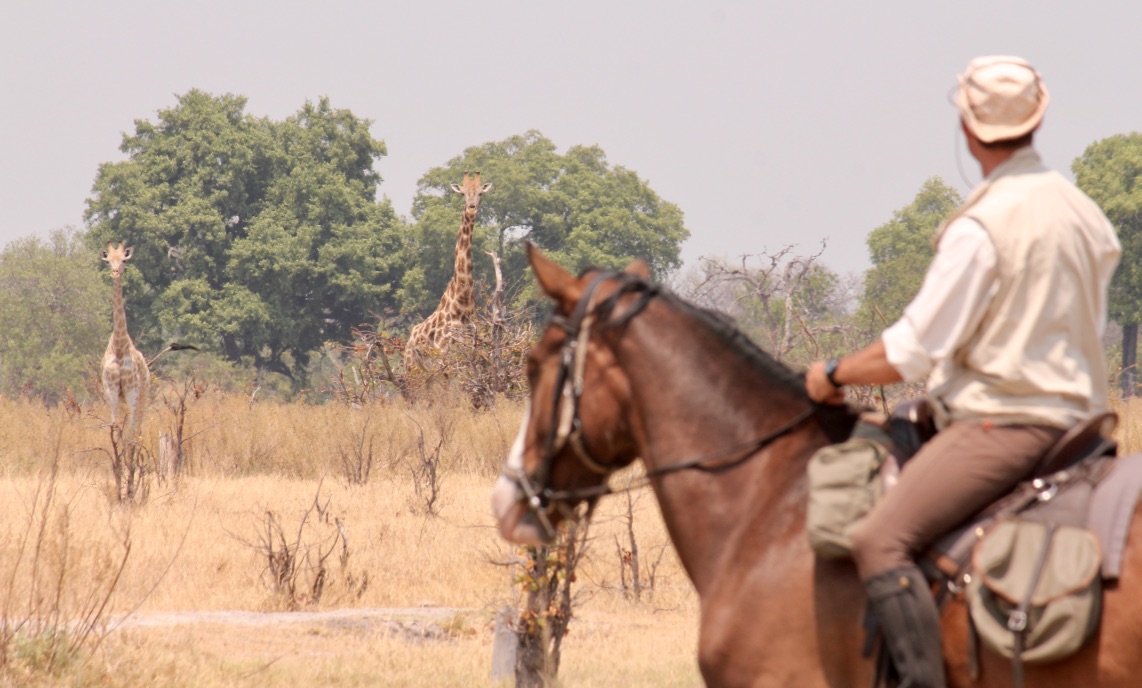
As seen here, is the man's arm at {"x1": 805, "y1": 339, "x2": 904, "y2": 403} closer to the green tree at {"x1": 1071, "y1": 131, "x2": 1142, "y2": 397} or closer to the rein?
the rein

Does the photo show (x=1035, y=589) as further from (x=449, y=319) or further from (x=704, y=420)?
(x=449, y=319)

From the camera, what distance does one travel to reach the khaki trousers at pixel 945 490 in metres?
3.11

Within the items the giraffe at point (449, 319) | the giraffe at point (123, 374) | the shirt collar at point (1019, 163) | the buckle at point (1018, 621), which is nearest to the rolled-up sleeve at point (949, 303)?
the shirt collar at point (1019, 163)

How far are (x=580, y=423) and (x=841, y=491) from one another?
0.75 metres

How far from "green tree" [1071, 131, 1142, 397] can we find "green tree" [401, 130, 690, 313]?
14514 mm

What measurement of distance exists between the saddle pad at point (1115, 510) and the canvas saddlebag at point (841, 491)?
50 centimetres

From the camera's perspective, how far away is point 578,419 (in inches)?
142

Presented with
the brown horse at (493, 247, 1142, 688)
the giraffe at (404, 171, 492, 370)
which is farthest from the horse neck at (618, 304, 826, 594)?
the giraffe at (404, 171, 492, 370)

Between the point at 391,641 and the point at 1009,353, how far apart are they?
625 cm

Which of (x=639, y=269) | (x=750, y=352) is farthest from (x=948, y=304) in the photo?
(x=639, y=269)

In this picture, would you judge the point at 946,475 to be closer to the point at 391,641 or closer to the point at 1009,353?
the point at 1009,353

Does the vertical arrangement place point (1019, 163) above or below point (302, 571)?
above

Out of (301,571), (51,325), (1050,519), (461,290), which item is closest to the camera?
(1050,519)

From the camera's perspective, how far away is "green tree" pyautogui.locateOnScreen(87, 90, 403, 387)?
39.4 m
